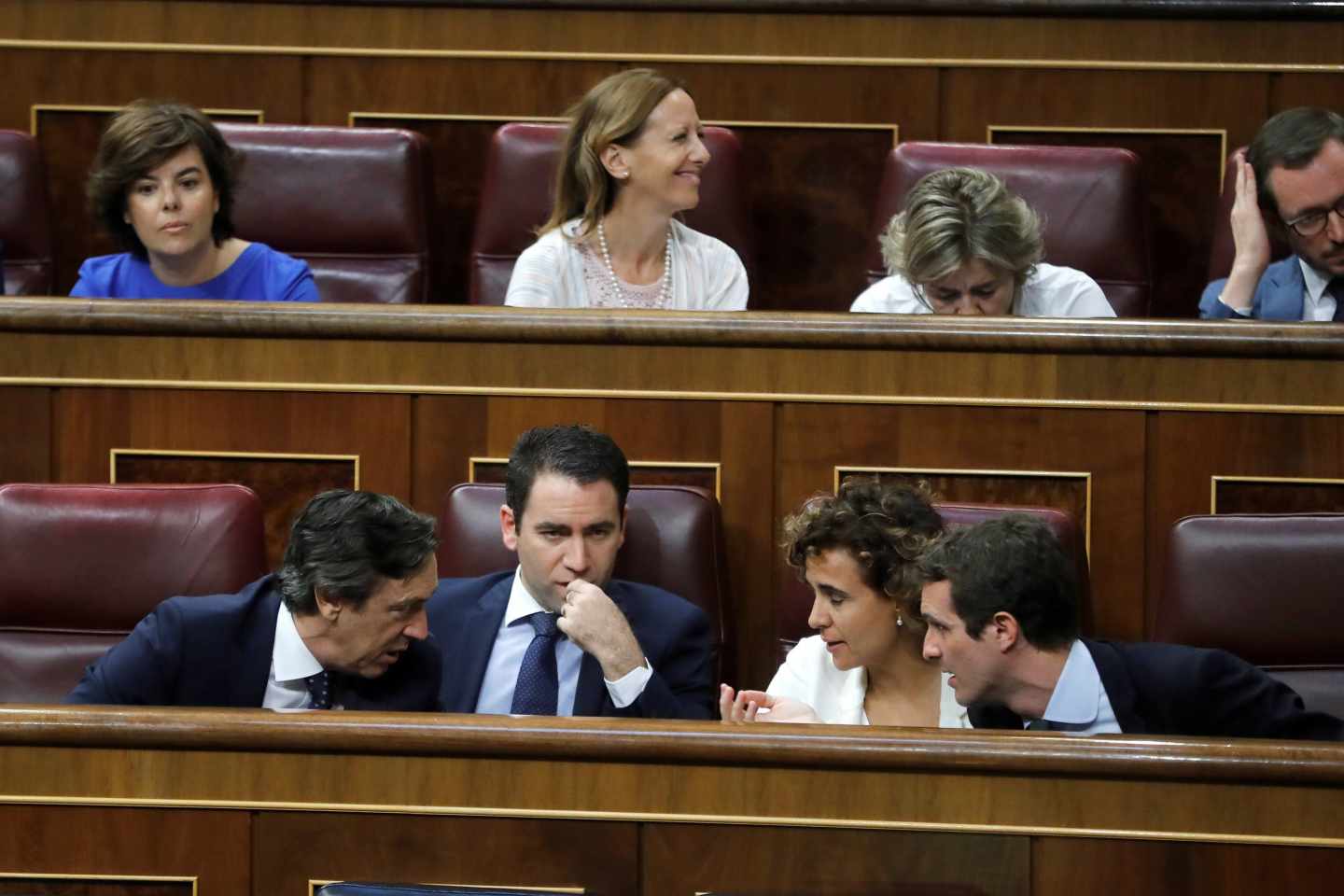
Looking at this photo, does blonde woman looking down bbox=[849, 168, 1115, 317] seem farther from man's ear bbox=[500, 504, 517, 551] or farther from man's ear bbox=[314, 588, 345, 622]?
man's ear bbox=[314, 588, 345, 622]

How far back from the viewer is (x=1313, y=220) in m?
1.05

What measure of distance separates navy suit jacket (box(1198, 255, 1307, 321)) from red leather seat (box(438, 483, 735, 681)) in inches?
14.3

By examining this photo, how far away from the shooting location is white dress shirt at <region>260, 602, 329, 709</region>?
32.5 inches

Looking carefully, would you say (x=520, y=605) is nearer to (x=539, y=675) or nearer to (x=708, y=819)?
(x=539, y=675)

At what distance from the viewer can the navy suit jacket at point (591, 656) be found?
846 mm

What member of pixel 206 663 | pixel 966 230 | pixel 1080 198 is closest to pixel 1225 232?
pixel 1080 198

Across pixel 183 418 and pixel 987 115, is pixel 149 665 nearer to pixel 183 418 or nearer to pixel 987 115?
pixel 183 418

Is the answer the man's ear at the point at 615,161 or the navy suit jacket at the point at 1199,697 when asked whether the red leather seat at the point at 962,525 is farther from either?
the man's ear at the point at 615,161

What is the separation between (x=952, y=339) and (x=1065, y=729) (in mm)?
228

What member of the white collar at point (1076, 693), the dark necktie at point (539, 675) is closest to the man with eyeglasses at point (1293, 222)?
the white collar at point (1076, 693)

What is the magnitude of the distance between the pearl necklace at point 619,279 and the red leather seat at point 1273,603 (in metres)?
0.38

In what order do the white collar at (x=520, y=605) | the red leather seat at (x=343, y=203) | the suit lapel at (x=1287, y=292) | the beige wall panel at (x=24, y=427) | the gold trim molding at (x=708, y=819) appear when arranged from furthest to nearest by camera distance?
the red leather seat at (x=343, y=203), the suit lapel at (x=1287, y=292), the beige wall panel at (x=24, y=427), the white collar at (x=520, y=605), the gold trim molding at (x=708, y=819)

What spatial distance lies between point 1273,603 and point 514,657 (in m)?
0.33

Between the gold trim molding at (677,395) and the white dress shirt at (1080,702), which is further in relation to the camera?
the gold trim molding at (677,395)
